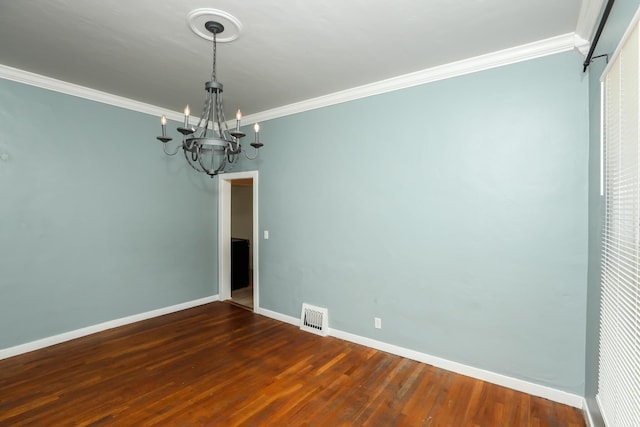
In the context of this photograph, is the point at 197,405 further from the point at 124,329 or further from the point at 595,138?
the point at 595,138

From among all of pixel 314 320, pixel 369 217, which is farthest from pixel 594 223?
pixel 314 320

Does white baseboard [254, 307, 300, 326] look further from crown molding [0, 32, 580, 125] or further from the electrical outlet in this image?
crown molding [0, 32, 580, 125]

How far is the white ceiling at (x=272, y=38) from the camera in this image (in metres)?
2.07

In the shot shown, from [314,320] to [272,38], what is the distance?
10.1ft

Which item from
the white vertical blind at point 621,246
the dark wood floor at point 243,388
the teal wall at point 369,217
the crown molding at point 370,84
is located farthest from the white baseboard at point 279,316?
the white vertical blind at point 621,246

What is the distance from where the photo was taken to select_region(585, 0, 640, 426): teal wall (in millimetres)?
1950

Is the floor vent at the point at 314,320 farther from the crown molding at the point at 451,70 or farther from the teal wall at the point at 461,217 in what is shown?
the crown molding at the point at 451,70

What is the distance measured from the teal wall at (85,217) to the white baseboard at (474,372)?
2.65m

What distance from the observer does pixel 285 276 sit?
4191 millimetres

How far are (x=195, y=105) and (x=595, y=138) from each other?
4164mm

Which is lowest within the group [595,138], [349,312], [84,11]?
[349,312]

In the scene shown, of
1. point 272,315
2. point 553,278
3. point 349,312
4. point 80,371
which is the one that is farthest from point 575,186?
point 80,371

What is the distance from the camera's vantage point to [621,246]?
1.53 metres

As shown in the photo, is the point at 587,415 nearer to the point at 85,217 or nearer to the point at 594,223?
the point at 594,223
